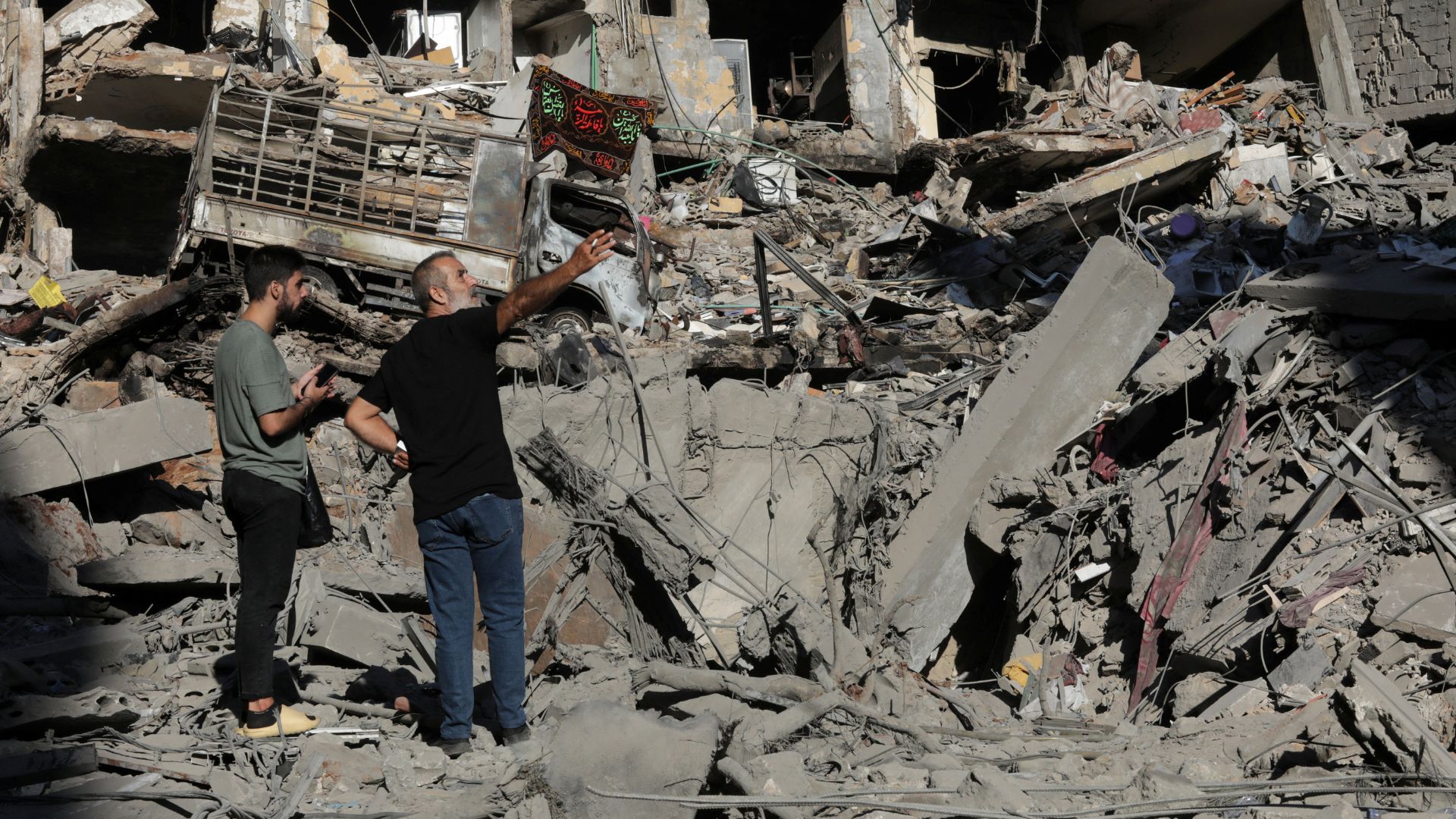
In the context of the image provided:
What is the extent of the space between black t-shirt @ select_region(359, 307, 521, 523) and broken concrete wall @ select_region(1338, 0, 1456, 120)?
17.0 meters

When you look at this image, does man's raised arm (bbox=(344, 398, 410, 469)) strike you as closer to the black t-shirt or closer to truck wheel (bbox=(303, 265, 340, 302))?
the black t-shirt

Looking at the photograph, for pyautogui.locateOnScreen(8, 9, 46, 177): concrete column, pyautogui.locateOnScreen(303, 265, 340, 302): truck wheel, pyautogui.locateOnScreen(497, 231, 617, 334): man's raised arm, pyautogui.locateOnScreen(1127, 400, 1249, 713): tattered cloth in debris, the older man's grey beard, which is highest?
pyautogui.locateOnScreen(8, 9, 46, 177): concrete column

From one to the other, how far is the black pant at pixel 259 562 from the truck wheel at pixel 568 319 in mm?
7973

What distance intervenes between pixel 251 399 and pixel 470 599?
930mm

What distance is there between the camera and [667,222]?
1606 cm

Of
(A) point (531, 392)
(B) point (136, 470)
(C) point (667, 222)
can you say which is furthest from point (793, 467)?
(C) point (667, 222)

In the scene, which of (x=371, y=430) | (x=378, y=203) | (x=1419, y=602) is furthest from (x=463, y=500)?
(x=378, y=203)

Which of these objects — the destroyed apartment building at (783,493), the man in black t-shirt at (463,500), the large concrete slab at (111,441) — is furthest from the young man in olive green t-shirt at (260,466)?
the large concrete slab at (111,441)

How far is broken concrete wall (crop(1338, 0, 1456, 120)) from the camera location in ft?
53.9

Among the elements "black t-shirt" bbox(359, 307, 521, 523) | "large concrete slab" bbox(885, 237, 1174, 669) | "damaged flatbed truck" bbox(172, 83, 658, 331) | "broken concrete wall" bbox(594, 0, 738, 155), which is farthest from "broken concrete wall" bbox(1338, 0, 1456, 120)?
"black t-shirt" bbox(359, 307, 521, 523)

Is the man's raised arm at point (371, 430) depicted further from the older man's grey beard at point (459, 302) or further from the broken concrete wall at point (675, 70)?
the broken concrete wall at point (675, 70)

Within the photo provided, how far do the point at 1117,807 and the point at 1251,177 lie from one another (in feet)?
42.1

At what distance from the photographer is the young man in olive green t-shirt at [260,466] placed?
3676 mm

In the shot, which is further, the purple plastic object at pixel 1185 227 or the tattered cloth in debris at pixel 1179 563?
the purple plastic object at pixel 1185 227
